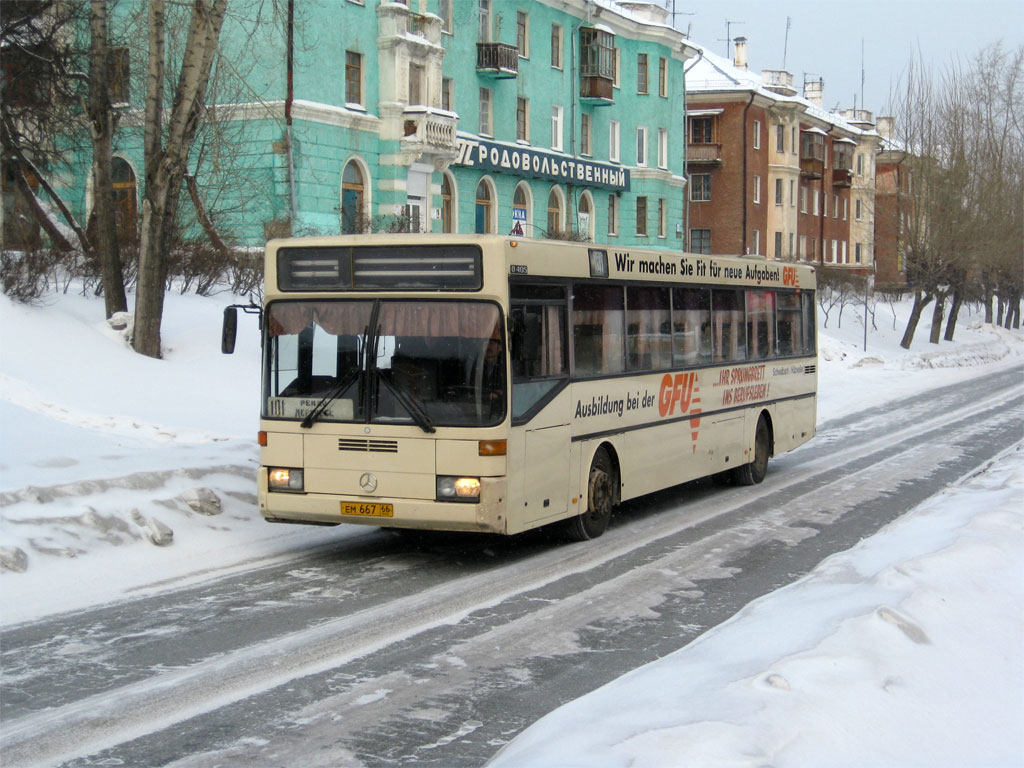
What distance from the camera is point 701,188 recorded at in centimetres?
7056

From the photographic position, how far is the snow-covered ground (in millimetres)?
5198

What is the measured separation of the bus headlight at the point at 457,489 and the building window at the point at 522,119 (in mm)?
37820

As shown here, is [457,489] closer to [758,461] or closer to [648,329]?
[648,329]

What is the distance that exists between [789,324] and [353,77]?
2311 cm

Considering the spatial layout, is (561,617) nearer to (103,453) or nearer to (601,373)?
(601,373)

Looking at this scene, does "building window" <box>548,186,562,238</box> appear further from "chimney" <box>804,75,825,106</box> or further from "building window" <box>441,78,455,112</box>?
"chimney" <box>804,75,825,106</box>

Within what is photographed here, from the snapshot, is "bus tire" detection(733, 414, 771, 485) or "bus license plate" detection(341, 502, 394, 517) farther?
"bus tire" detection(733, 414, 771, 485)

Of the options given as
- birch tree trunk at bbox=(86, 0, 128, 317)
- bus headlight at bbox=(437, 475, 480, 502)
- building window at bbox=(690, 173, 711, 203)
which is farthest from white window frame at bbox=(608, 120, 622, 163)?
bus headlight at bbox=(437, 475, 480, 502)

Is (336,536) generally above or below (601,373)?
below

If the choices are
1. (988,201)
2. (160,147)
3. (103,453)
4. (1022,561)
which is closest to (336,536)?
(103,453)

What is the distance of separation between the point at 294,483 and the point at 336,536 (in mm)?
1648

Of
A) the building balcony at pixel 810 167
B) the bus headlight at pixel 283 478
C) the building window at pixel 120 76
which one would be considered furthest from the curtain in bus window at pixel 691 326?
the building balcony at pixel 810 167

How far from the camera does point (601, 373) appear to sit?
39.8 feet

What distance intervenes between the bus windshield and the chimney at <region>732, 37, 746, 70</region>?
72.9m
